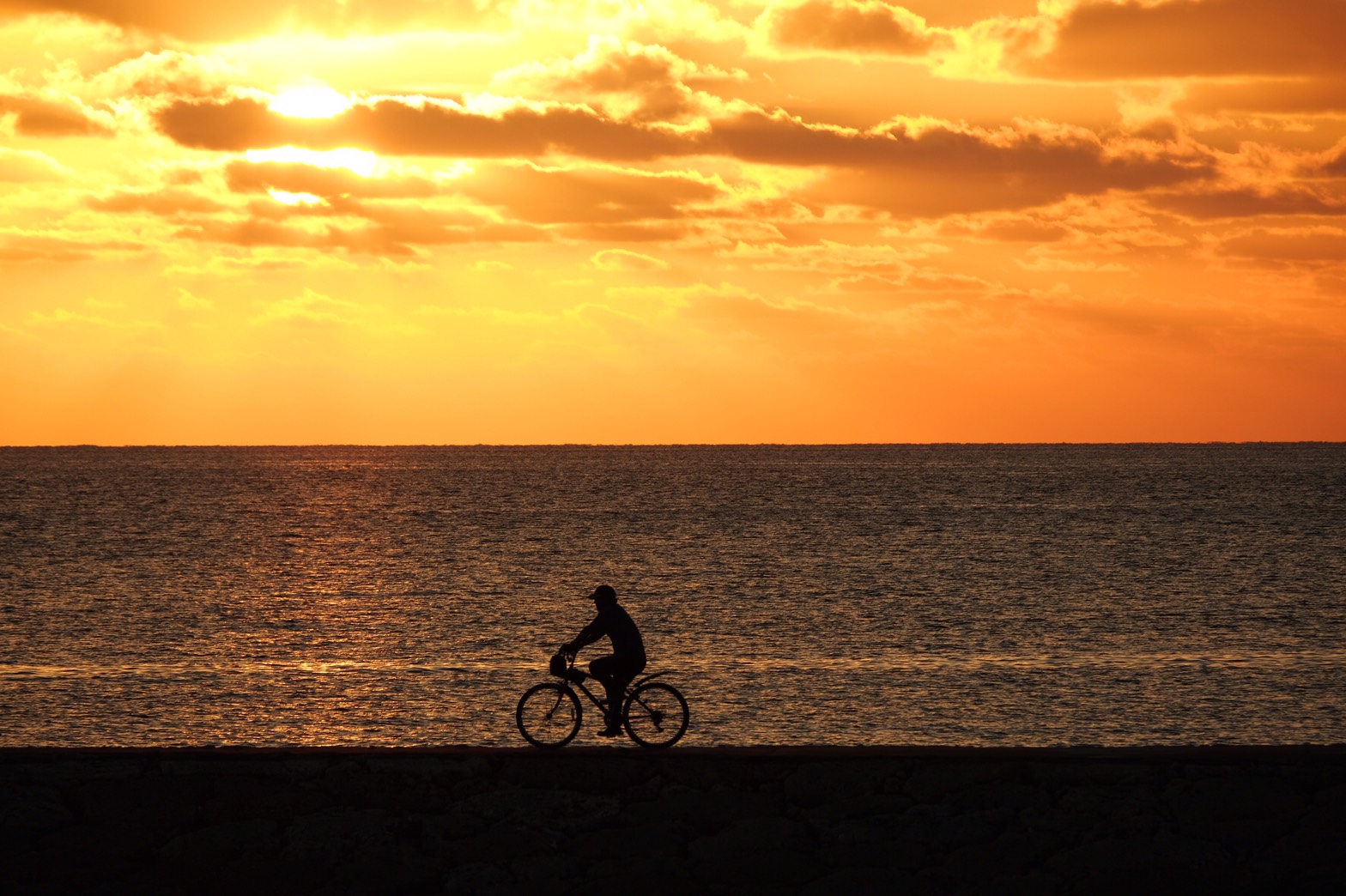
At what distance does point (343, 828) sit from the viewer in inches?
573

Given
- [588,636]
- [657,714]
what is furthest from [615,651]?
[657,714]

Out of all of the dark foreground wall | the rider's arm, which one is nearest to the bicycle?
the rider's arm

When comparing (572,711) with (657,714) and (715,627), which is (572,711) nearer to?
(657,714)

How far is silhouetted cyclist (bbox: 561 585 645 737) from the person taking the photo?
1717 centimetres

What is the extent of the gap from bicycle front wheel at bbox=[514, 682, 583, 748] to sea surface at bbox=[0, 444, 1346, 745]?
27.0 feet

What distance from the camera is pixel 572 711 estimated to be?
1809 centimetres

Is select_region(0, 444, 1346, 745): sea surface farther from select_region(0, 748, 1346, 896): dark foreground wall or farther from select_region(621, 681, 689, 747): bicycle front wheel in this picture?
select_region(0, 748, 1346, 896): dark foreground wall

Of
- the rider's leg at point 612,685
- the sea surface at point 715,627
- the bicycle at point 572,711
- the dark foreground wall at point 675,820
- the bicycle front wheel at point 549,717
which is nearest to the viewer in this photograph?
the dark foreground wall at point 675,820

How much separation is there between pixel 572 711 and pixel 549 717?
11.6 inches

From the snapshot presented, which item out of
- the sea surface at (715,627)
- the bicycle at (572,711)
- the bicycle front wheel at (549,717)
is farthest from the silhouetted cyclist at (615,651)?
the sea surface at (715,627)

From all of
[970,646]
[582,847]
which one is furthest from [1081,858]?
[970,646]

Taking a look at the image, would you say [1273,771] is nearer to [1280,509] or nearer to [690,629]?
[690,629]

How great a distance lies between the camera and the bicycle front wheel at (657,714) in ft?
58.0

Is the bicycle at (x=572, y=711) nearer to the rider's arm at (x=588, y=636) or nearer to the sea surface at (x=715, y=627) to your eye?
the rider's arm at (x=588, y=636)
